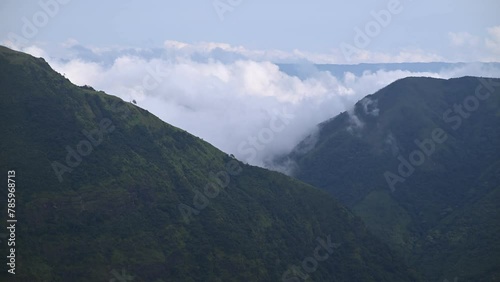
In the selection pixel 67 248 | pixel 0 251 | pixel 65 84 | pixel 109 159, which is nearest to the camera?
pixel 0 251

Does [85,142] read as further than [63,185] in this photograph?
Yes

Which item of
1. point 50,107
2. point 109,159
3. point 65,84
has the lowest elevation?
point 109,159

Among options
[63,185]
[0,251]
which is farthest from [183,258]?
[0,251]

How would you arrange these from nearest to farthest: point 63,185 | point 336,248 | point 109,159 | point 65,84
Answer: point 63,185 → point 109,159 → point 65,84 → point 336,248

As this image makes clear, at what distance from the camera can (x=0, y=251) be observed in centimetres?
13012

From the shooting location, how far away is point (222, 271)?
16062 cm

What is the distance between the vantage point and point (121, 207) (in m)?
159

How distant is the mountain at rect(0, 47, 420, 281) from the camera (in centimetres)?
14325

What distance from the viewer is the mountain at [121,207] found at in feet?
470

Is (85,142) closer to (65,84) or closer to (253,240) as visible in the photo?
(65,84)

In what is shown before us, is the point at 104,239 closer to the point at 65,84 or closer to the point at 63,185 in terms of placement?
the point at 63,185

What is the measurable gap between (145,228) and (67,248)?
76.0 ft

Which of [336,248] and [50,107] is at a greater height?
[50,107]

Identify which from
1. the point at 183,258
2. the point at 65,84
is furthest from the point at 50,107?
the point at 183,258
